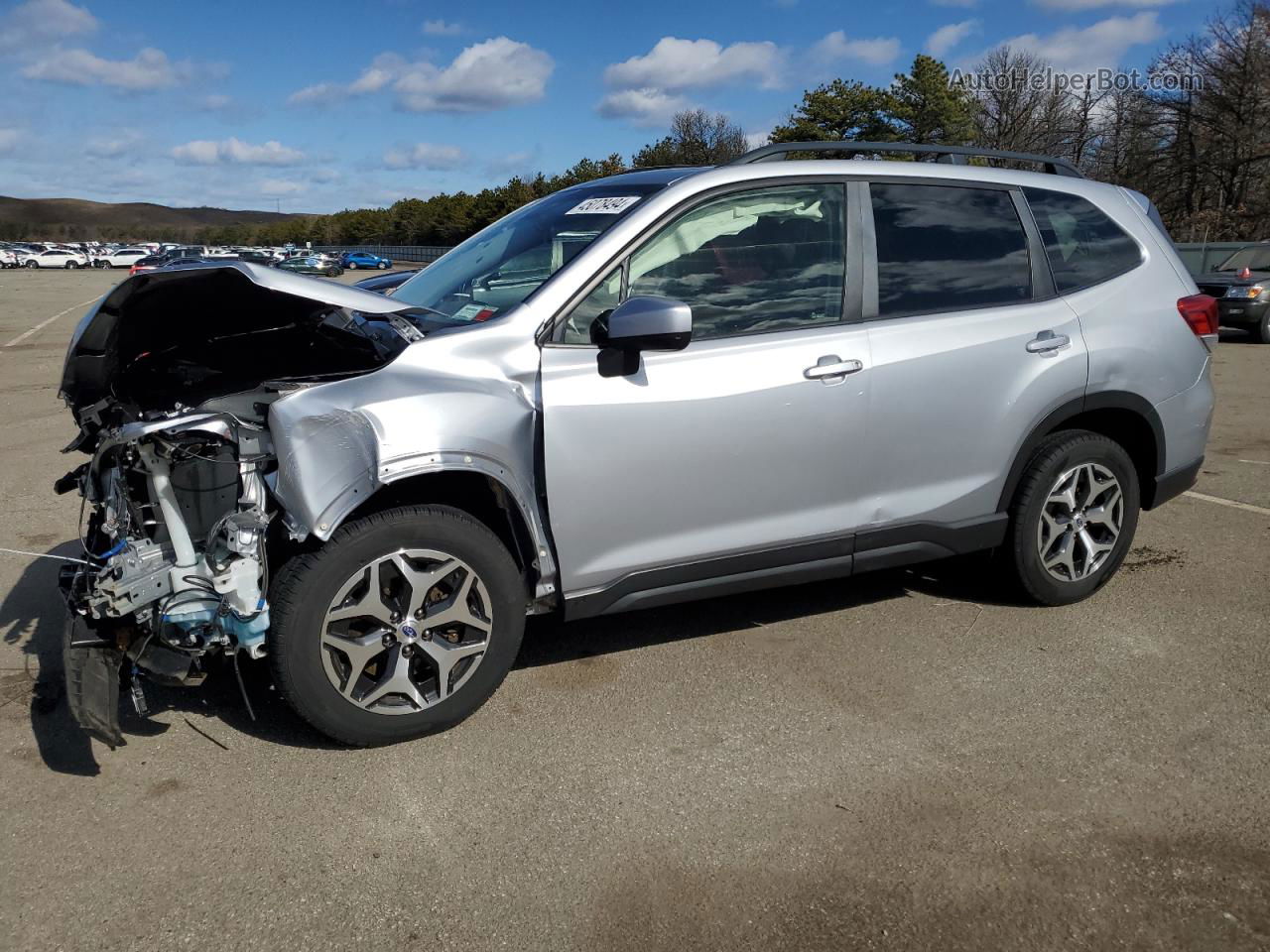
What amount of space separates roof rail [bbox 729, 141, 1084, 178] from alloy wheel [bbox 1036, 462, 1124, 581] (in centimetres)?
143

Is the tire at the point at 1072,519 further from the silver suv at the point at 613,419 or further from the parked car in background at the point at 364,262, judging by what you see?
the parked car in background at the point at 364,262

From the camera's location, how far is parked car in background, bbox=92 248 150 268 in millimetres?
78688

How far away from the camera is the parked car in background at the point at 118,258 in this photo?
78688 mm

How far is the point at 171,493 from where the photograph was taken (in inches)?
127

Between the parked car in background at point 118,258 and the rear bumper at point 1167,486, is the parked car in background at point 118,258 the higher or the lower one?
the higher one

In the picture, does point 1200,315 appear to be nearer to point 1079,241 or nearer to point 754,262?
point 1079,241

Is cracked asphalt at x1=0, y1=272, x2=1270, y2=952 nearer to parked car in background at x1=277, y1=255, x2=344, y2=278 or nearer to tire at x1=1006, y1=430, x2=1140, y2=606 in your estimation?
tire at x1=1006, y1=430, x2=1140, y2=606

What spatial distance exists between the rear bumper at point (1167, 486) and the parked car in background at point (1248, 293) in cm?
1272

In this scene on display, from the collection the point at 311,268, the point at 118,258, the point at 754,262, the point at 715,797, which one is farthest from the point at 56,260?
the point at 715,797

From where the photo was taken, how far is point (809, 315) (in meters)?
3.87

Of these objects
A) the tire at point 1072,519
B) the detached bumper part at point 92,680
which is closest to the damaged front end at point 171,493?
the detached bumper part at point 92,680

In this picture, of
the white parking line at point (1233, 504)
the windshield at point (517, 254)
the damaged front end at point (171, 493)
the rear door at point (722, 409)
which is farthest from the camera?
the white parking line at point (1233, 504)

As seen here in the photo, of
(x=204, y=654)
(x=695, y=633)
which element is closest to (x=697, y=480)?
(x=695, y=633)

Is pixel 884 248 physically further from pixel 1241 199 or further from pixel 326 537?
pixel 1241 199
